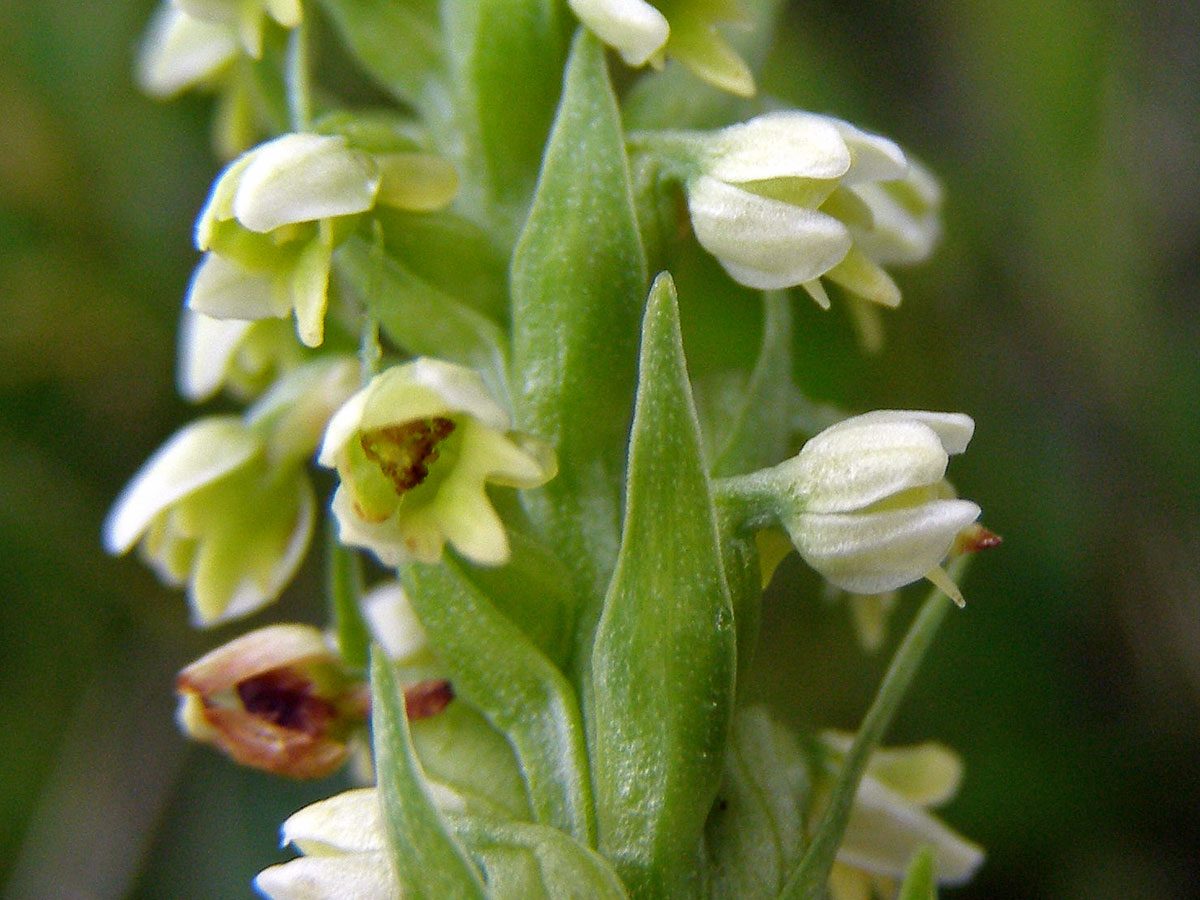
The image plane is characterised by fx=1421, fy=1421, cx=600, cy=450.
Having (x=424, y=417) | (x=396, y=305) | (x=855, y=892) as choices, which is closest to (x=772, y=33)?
(x=396, y=305)

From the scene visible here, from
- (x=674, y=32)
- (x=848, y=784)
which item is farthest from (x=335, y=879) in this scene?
(x=674, y=32)

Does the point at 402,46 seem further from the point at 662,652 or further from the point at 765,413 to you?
the point at 662,652

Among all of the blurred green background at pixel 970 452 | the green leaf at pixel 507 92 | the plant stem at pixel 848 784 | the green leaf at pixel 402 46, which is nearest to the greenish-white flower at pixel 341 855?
the plant stem at pixel 848 784

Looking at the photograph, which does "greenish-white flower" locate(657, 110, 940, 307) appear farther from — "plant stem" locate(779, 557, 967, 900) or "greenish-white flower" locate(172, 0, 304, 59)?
"greenish-white flower" locate(172, 0, 304, 59)

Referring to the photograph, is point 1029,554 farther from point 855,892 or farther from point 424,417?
point 424,417

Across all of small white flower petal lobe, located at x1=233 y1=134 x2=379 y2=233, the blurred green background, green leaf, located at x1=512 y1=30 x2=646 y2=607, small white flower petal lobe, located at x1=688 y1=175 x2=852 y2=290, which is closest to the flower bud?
green leaf, located at x1=512 y1=30 x2=646 y2=607

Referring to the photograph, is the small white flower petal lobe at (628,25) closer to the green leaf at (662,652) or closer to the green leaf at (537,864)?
the green leaf at (662,652)

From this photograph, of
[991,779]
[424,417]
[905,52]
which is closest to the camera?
[424,417]

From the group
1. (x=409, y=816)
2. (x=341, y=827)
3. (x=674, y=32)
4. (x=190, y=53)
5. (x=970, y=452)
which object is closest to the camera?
(x=409, y=816)
